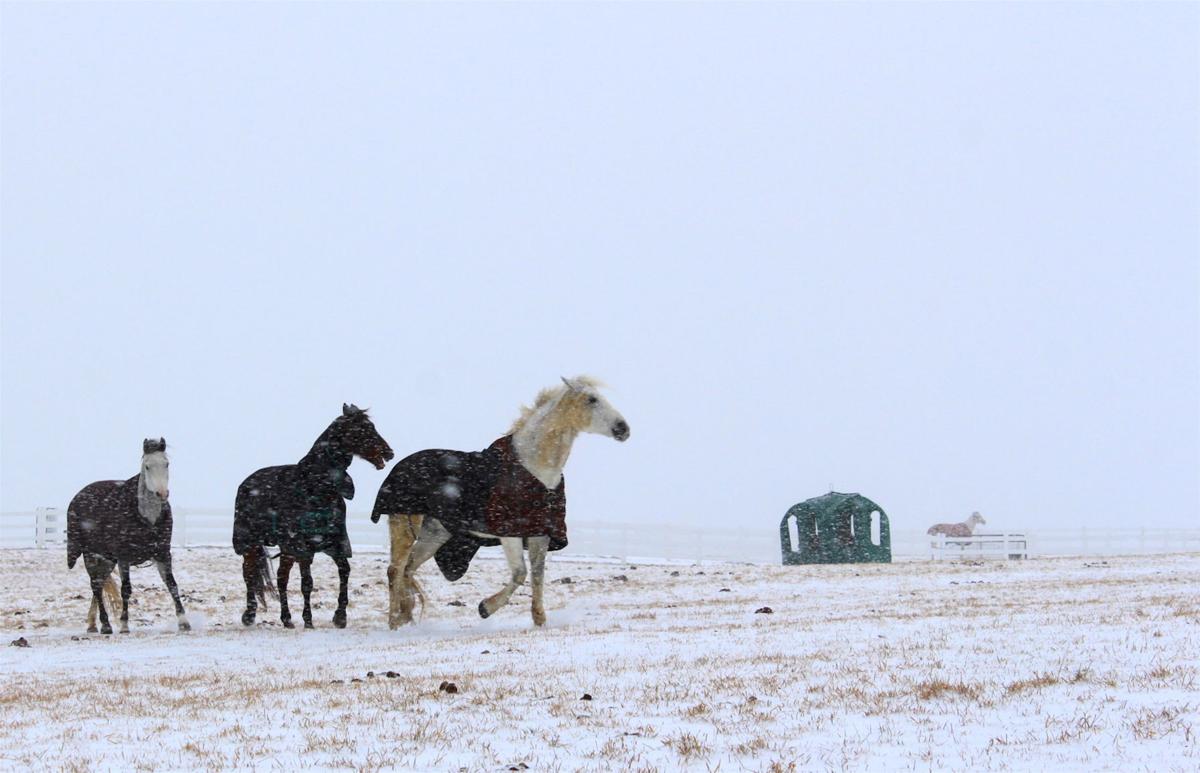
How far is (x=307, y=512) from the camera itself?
14.9 m

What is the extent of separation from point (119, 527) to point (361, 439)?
332 centimetres

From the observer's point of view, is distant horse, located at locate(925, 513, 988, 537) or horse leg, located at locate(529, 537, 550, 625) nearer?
horse leg, located at locate(529, 537, 550, 625)

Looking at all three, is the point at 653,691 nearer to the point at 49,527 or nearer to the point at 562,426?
the point at 562,426

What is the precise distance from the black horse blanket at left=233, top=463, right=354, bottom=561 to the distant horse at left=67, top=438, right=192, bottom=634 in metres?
1.25

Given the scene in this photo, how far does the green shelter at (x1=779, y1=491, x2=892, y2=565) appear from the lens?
31844mm

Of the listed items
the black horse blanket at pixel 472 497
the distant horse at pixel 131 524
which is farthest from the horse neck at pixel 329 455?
the distant horse at pixel 131 524

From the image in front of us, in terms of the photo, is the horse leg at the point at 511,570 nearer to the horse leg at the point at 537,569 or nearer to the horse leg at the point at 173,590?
the horse leg at the point at 537,569

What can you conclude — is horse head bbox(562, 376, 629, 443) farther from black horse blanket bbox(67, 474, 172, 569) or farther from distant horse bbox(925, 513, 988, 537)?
distant horse bbox(925, 513, 988, 537)

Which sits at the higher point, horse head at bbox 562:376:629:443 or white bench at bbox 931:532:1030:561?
horse head at bbox 562:376:629:443

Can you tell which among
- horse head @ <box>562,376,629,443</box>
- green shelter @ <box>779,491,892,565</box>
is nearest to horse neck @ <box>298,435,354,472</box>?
horse head @ <box>562,376,629,443</box>

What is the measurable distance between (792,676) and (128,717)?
13.7ft

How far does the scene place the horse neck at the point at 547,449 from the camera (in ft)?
44.8

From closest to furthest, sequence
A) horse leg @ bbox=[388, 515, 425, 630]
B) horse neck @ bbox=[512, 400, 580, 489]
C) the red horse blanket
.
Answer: the red horse blanket
horse neck @ bbox=[512, 400, 580, 489]
horse leg @ bbox=[388, 515, 425, 630]

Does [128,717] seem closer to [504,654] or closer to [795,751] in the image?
[504,654]
